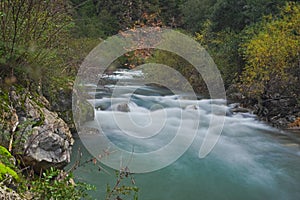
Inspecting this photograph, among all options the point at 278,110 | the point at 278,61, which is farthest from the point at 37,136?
the point at 278,61

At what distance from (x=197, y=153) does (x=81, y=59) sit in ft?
14.8

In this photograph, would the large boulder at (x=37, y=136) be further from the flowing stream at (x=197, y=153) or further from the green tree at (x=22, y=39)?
the flowing stream at (x=197, y=153)

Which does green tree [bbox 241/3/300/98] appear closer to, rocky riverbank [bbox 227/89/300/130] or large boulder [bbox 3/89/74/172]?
rocky riverbank [bbox 227/89/300/130]

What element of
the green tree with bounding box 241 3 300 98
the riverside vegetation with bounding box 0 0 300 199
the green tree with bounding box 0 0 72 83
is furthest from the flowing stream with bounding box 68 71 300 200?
the green tree with bounding box 0 0 72 83

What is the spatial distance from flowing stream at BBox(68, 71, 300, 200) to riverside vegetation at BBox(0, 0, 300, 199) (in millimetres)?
695

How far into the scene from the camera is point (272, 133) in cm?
893

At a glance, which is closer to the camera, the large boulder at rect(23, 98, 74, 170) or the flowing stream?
the large boulder at rect(23, 98, 74, 170)

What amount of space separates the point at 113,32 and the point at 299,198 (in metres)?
21.6

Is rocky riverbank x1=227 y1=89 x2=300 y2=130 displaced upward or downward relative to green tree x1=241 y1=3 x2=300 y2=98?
downward

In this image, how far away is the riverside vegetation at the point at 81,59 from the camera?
132 inches

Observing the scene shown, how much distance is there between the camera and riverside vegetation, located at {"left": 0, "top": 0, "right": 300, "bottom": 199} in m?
3.35

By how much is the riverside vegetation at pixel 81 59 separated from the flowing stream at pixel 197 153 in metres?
0.69

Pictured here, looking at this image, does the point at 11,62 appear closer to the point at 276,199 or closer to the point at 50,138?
the point at 50,138

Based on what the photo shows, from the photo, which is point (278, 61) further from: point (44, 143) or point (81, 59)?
point (44, 143)
